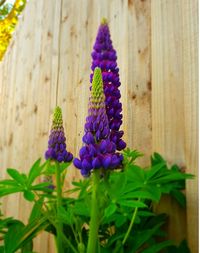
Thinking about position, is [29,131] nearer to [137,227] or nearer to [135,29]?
[135,29]

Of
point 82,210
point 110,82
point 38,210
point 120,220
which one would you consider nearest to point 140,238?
point 120,220

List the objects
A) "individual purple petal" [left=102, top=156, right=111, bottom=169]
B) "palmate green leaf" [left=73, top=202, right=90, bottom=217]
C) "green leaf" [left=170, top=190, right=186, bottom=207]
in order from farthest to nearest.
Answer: "green leaf" [left=170, top=190, right=186, bottom=207], "palmate green leaf" [left=73, top=202, right=90, bottom=217], "individual purple petal" [left=102, top=156, right=111, bottom=169]

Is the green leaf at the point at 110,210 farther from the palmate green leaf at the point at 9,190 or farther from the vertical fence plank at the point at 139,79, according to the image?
the vertical fence plank at the point at 139,79

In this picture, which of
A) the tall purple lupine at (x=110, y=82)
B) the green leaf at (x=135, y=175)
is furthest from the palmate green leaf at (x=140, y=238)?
the tall purple lupine at (x=110, y=82)

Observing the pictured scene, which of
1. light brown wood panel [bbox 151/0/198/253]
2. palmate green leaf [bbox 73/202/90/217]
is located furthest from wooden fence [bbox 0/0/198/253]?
palmate green leaf [bbox 73/202/90/217]

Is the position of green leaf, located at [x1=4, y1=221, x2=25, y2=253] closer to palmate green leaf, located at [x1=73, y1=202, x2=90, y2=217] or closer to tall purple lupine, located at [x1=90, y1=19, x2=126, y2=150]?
palmate green leaf, located at [x1=73, y1=202, x2=90, y2=217]

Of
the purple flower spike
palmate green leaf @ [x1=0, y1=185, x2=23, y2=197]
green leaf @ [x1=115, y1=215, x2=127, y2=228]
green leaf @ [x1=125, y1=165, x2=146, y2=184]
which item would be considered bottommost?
green leaf @ [x1=115, y1=215, x2=127, y2=228]
